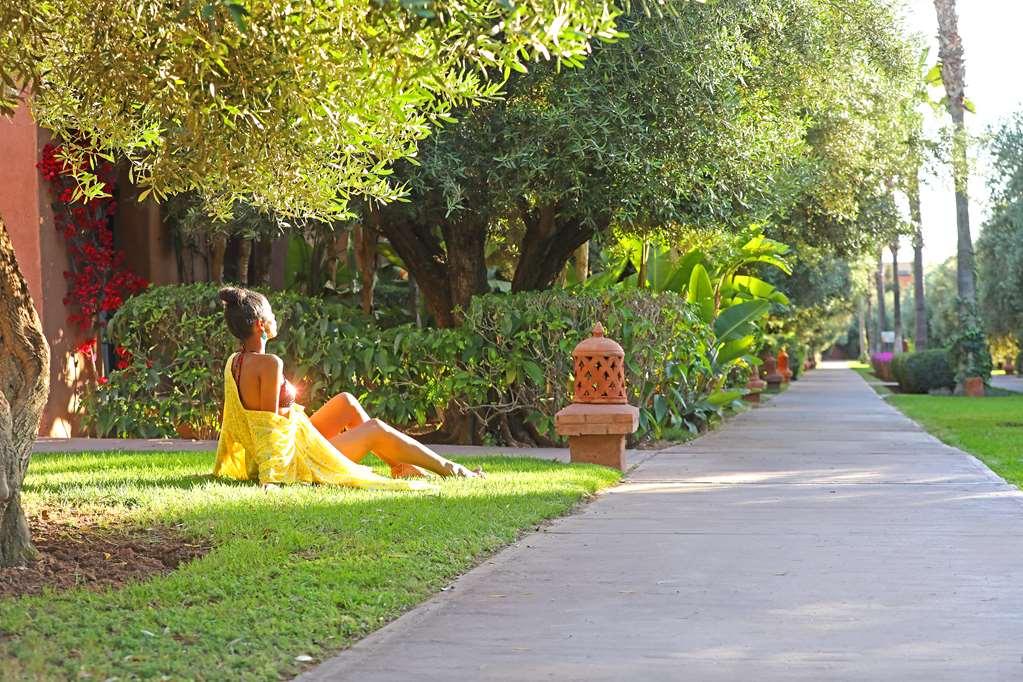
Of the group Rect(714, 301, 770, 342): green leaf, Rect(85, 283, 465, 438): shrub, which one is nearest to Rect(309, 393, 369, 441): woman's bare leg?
Rect(85, 283, 465, 438): shrub

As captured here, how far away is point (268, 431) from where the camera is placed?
367 inches

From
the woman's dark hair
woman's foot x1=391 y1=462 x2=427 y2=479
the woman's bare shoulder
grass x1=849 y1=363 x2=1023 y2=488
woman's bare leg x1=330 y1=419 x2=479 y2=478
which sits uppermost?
the woman's dark hair

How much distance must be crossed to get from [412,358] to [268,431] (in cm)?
560

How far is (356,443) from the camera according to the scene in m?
9.88

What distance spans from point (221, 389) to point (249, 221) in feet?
6.32

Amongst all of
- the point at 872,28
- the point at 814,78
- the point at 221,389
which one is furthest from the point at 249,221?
the point at 872,28

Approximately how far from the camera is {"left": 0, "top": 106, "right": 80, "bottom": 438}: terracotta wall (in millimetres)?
14938

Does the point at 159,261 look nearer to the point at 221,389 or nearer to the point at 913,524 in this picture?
the point at 221,389

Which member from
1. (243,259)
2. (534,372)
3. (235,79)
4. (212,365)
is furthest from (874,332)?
(235,79)

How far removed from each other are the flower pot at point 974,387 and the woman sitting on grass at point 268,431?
2734cm

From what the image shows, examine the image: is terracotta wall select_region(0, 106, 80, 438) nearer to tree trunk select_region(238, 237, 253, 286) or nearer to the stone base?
tree trunk select_region(238, 237, 253, 286)

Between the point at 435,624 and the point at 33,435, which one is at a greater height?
the point at 33,435

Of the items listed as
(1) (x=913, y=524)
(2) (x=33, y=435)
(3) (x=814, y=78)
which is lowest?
(1) (x=913, y=524)

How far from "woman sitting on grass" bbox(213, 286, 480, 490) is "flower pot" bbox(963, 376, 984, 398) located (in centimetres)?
2734
